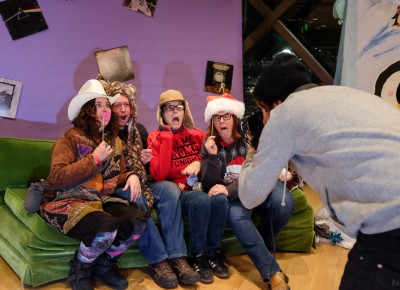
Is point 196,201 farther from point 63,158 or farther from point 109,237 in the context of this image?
point 63,158

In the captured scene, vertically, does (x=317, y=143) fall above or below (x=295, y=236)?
above

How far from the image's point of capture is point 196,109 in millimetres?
3432

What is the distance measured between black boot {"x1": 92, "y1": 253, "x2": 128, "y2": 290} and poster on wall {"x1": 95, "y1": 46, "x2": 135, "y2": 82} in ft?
4.64

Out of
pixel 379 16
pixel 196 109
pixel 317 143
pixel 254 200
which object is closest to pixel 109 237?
pixel 254 200

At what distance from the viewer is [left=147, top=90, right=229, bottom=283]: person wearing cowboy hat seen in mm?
2291

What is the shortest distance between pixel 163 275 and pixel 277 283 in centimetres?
57

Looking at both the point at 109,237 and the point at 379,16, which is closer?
the point at 109,237

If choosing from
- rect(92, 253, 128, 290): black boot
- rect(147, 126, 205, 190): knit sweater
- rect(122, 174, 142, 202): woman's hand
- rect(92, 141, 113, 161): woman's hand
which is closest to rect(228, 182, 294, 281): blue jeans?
rect(147, 126, 205, 190): knit sweater

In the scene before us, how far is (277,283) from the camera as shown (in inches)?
82.8

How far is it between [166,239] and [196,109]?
142 centimetres

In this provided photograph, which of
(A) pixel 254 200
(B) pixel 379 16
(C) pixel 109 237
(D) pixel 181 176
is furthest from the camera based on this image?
(B) pixel 379 16

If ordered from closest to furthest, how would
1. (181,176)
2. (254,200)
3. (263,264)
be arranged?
(254,200), (263,264), (181,176)

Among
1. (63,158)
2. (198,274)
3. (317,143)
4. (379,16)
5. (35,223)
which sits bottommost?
(198,274)

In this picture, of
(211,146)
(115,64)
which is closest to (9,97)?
(115,64)
